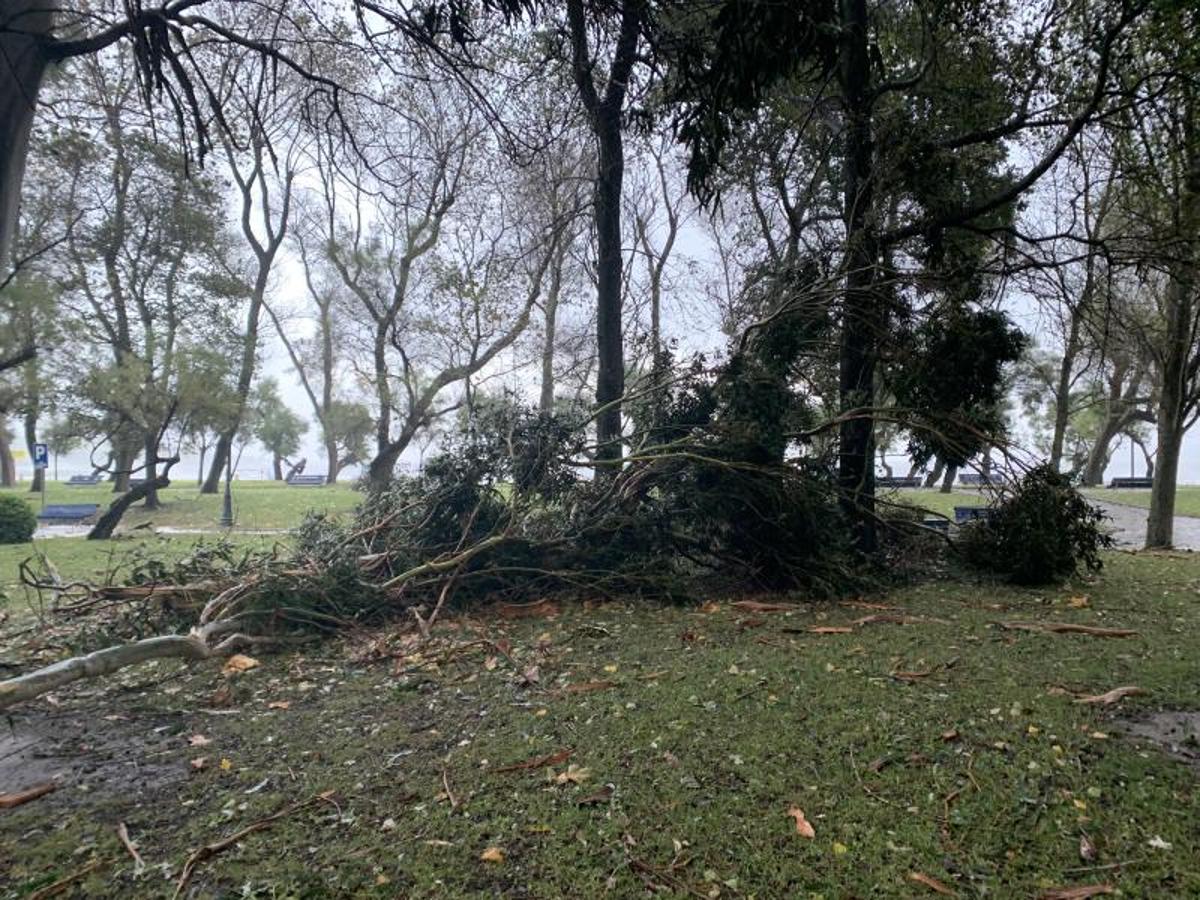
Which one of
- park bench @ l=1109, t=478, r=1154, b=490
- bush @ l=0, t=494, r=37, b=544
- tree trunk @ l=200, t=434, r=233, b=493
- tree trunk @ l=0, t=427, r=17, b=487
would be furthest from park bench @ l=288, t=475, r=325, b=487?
park bench @ l=1109, t=478, r=1154, b=490

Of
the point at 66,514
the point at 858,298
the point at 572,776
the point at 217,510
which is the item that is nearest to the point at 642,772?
the point at 572,776

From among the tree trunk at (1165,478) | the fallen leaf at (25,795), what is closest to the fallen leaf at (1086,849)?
the fallen leaf at (25,795)

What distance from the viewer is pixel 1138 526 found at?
15.6 meters

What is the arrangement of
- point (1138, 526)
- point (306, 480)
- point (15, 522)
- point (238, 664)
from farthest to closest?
point (306, 480) → point (1138, 526) → point (15, 522) → point (238, 664)

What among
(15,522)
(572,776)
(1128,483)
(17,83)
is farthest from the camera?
(1128,483)

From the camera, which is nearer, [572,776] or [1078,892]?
[1078,892]

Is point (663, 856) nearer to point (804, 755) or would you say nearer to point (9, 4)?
point (804, 755)

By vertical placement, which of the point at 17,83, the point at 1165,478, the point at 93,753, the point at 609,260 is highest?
the point at 609,260

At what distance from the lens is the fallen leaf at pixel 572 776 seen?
8.13ft

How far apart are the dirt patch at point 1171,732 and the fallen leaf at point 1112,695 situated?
0.14 m

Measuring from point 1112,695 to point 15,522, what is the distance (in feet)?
51.3

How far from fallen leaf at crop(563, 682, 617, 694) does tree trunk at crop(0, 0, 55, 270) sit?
13.0ft

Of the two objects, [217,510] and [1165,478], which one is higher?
[1165,478]

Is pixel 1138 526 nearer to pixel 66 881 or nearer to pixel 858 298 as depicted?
pixel 858 298
